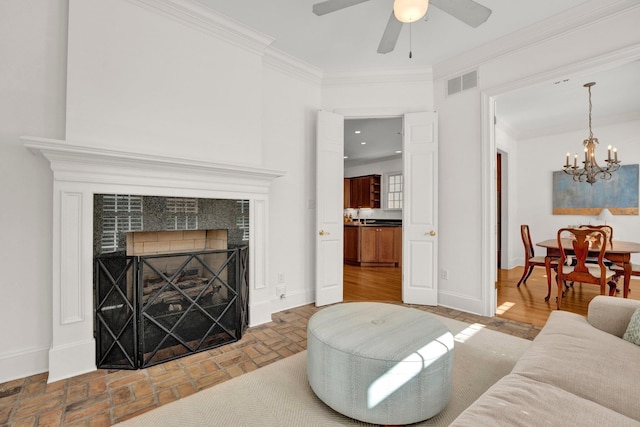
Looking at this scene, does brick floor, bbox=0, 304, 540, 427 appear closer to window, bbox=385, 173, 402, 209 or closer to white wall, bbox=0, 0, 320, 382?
white wall, bbox=0, 0, 320, 382

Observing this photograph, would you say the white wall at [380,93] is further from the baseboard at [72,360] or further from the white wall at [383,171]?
the white wall at [383,171]

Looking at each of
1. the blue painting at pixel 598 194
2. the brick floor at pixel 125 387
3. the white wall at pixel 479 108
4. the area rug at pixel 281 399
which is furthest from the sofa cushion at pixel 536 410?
the blue painting at pixel 598 194

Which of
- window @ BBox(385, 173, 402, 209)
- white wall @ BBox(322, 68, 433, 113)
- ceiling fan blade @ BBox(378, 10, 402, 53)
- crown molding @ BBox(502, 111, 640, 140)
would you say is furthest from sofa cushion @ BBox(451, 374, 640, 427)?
window @ BBox(385, 173, 402, 209)

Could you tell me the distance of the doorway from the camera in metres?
4.79

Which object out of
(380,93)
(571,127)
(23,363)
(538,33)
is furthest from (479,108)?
(23,363)

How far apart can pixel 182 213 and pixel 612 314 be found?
3.13 m

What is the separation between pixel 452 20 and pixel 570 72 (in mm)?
1187

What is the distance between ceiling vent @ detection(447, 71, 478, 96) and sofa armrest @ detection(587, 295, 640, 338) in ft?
8.44

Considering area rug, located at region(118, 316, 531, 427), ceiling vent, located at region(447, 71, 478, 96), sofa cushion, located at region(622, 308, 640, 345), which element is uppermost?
ceiling vent, located at region(447, 71, 478, 96)

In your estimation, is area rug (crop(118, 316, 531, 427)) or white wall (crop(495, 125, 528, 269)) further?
white wall (crop(495, 125, 528, 269))

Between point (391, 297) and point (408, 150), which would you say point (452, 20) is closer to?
point (408, 150)

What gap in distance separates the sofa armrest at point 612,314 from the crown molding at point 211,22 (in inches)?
141

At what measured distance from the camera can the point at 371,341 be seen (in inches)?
66.1

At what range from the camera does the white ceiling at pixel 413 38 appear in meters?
2.75
